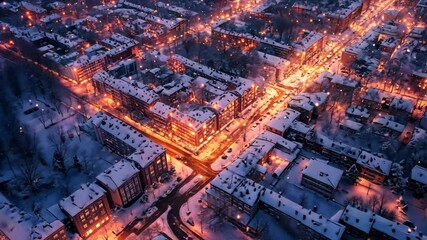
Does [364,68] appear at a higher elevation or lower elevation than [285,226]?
higher

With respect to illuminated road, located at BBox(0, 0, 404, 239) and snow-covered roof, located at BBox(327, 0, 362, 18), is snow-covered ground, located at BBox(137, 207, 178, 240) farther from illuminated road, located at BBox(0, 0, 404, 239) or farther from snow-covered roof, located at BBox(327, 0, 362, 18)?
snow-covered roof, located at BBox(327, 0, 362, 18)

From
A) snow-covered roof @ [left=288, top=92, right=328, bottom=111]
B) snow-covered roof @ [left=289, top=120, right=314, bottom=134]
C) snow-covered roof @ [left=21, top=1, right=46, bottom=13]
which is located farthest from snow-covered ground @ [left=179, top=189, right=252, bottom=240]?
snow-covered roof @ [left=21, top=1, right=46, bottom=13]

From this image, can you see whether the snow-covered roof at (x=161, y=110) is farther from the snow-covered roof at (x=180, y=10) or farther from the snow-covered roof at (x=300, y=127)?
the snow-covered roof at (x=180, y=10)

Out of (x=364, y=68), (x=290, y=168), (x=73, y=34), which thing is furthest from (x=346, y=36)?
(x=73, y=34)

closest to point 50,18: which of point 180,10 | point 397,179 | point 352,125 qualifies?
point 180,10

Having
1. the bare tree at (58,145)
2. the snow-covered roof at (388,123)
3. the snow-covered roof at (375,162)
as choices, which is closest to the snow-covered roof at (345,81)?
the snow-covered roof at (388,123)

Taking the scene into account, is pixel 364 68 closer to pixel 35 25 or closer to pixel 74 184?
pixel 74 184
